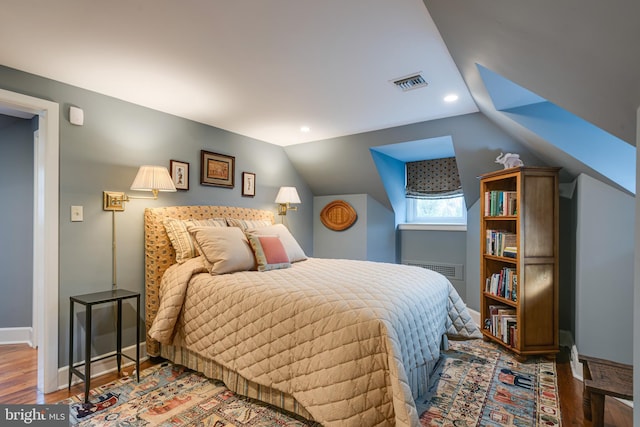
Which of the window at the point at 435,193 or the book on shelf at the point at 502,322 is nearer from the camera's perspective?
the book on shelf at the point at 502,322

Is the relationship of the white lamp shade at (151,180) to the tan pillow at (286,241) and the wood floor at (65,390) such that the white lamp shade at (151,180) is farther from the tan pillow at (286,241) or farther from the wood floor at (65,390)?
the wood floor at (65,390)

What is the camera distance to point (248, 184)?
395 centimetres

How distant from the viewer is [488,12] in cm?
126

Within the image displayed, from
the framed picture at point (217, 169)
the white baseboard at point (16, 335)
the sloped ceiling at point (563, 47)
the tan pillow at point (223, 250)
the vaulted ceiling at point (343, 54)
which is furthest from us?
the framed picture at point (217, 169)

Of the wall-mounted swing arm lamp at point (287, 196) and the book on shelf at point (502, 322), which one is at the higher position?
the wall-mounted swing arm lamp at point (287, 196)

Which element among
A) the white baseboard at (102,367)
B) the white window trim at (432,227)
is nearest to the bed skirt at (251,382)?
the white baseboard at (102,367)

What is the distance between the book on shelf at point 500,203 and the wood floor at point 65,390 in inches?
53.0

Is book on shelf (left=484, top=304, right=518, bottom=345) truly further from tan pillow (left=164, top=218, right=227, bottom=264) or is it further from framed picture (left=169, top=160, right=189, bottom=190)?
framed picture (left=169, top=160, right=189, bottom=190)

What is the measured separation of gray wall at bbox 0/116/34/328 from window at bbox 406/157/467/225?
15.0ft

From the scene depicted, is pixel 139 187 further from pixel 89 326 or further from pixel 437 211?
pixel 437 211

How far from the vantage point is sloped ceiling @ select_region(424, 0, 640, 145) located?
2.80ft

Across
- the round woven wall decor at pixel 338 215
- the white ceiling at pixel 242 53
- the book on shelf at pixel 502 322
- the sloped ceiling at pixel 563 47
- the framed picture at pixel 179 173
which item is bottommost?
the book on shelf at pixel 502 322

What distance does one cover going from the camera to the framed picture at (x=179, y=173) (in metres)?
3.12

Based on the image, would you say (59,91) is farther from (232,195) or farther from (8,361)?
(8,361)
